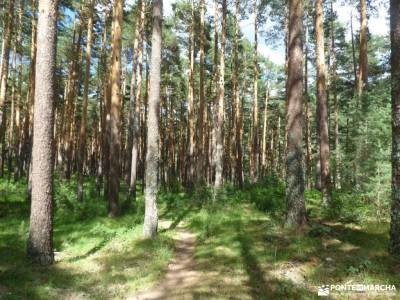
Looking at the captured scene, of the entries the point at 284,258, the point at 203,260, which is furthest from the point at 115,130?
the point at 284,258

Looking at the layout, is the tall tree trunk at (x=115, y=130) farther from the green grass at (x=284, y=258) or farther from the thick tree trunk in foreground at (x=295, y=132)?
the thick tree trunk in foreground at (x=295, y=132)

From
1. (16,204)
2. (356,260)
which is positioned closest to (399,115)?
(356,260)

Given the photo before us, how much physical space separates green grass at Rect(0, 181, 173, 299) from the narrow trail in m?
0.20

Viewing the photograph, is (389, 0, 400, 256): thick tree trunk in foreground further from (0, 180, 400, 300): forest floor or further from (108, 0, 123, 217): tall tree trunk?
(108, 0, 123, 217): tall tree trunk

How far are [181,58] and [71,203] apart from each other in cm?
2120

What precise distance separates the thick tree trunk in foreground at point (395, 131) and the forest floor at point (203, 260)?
1.67 ft

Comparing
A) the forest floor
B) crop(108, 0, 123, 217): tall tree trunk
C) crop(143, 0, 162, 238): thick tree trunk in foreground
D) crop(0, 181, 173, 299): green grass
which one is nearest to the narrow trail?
the forest floor

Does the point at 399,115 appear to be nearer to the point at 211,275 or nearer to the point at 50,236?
the point at 211,275

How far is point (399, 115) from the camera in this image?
22.3 feet

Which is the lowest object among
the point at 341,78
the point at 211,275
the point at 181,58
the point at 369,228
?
the point at 211,275

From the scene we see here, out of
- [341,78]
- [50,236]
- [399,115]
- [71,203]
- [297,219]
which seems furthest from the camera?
[341,78]

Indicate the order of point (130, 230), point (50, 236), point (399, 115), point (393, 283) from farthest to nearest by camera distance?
1. point (130, 230)
2. point (50, 236)
3. point (399, 115)
4. point (393, 283)

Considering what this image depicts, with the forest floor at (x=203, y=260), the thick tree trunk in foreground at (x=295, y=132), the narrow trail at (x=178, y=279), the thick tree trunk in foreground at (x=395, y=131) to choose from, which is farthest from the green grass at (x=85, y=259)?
the thick tree trunk in foreground at (x=395, y=131)

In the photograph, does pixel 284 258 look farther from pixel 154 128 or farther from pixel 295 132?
pixel 154 128
